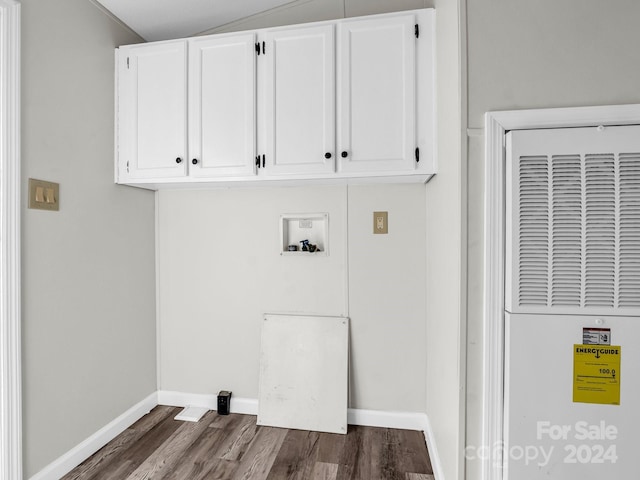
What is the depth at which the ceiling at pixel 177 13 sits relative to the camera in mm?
2029

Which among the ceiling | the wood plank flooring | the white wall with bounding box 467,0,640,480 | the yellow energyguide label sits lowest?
the wood plank flooring

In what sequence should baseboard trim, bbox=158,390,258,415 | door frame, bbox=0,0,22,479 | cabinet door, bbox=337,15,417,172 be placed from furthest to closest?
1. baseboard trim, bbox=158,390,258,415
2. cabinet door, bbox=337,15,417,172
3. door frame, bbox=0,0,22,479

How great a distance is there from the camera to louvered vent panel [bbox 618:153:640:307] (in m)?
1.19

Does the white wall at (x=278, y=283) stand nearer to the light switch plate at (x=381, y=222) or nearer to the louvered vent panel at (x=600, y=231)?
the light switch plate at (x=381, y=222)

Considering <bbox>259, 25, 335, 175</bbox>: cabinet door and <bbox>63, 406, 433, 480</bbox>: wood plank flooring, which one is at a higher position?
<bbox>259, 25, 335, 175</bbox>: cabinet door

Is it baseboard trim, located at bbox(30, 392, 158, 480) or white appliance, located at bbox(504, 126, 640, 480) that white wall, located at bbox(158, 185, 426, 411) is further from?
white appliance, located at bbox(504, 126, 640, 480)

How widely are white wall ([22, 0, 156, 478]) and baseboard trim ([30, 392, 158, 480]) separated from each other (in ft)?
0.12

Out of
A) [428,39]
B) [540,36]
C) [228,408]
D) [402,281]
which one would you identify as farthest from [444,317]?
[228,408]

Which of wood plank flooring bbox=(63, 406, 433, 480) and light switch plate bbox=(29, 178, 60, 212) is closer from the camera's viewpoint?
light switch plate bbox=(29, 178, 60, 212)

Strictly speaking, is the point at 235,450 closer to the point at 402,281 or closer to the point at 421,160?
the point at 402,281

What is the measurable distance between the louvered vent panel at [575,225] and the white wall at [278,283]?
94cm

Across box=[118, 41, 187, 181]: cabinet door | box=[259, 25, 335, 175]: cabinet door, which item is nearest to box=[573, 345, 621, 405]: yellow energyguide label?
box=[259, 25, 335, 175]: cabinet door

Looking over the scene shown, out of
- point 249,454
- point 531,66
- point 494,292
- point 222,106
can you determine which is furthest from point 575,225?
point 249,454

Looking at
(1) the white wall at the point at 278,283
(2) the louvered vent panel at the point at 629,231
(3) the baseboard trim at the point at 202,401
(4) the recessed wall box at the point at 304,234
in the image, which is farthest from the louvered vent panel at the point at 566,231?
(3) the baseboard trim at the point at 202,401
